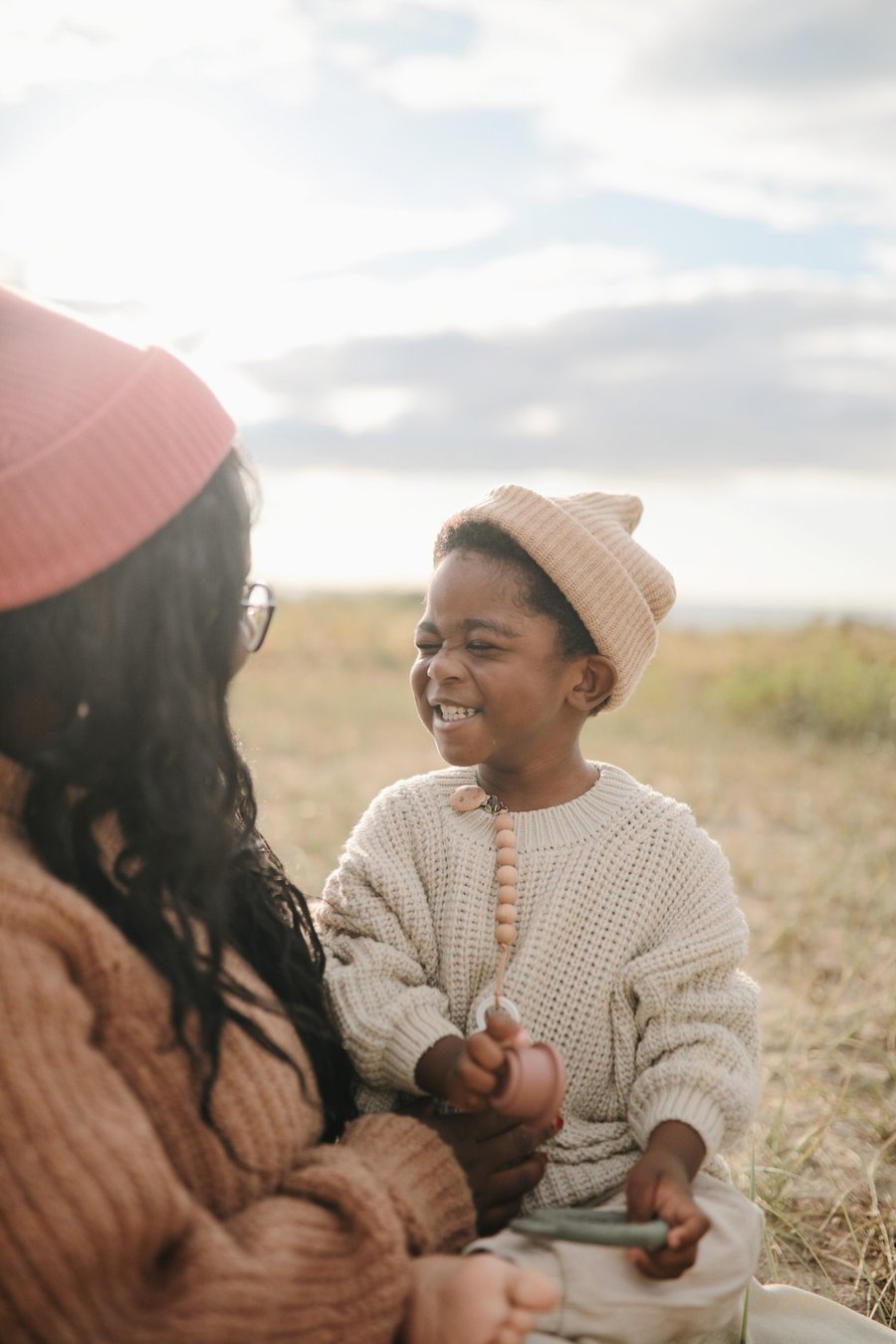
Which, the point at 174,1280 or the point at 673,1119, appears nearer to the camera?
the point at 174,1280

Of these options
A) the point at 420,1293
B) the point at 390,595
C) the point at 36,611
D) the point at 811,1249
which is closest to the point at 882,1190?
the point at 811,1249

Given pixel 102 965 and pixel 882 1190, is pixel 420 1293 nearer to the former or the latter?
pixel 102 965

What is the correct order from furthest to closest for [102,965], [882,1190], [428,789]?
[882,1190]
[428,789]
[102,965]

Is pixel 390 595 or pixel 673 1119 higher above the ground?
pixel 673 1119

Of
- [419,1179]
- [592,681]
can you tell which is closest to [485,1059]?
[419,1179]

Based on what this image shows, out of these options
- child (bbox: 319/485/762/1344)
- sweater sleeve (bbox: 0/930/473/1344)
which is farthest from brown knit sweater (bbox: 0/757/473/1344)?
child (bbox: 319/485/762/1344)

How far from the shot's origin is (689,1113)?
1.97 metres

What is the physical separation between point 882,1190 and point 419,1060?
1.90m

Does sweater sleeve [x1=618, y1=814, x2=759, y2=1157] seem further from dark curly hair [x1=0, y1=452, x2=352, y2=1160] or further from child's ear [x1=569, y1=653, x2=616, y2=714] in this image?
dark curly hair [x1=0, y1=452, x2=352, y2=1160]

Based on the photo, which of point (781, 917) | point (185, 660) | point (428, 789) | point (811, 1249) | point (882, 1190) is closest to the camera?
point (185, 660)

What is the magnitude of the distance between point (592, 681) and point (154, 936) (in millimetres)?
1173

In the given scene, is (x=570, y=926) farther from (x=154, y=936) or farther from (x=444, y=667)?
(x=154, y=936)

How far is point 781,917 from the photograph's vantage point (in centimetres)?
532

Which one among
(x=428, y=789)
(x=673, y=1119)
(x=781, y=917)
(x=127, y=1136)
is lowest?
(x=781, y=917)
